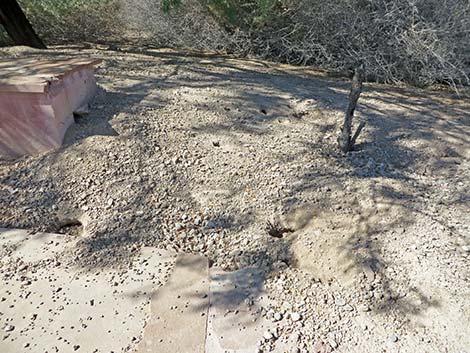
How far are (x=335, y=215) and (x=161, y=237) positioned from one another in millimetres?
1189

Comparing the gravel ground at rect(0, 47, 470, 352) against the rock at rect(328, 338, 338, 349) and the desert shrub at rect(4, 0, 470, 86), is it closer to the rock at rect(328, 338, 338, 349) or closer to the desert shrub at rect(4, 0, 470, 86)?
the rock at rect(328, 338, 338, 349)

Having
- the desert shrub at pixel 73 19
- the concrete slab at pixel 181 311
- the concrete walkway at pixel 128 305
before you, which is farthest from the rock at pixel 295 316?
Answer: the desert shrub at pixel 73 19

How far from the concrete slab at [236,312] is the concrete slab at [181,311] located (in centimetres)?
5

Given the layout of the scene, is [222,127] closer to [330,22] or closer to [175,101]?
[175,101]

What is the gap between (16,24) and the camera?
16.9 feet

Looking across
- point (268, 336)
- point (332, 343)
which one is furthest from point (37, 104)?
point (332, 343)

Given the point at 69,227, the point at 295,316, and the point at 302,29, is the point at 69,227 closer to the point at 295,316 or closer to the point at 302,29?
the point at 295,316

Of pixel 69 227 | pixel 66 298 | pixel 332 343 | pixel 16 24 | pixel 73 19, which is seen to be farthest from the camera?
pixel 73 19

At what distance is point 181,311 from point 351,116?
200 centimetres

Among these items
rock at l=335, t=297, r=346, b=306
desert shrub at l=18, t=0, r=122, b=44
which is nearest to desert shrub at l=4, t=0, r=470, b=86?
desert shrub at l=18, t=0, r=122, b=44

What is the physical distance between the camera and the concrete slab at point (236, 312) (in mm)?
1829

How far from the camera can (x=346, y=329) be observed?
1.88 metres

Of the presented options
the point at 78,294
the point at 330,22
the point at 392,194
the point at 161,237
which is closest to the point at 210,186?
the point at 161,237

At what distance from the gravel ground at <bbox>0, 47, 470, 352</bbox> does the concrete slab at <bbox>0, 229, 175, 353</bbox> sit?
0.13m
